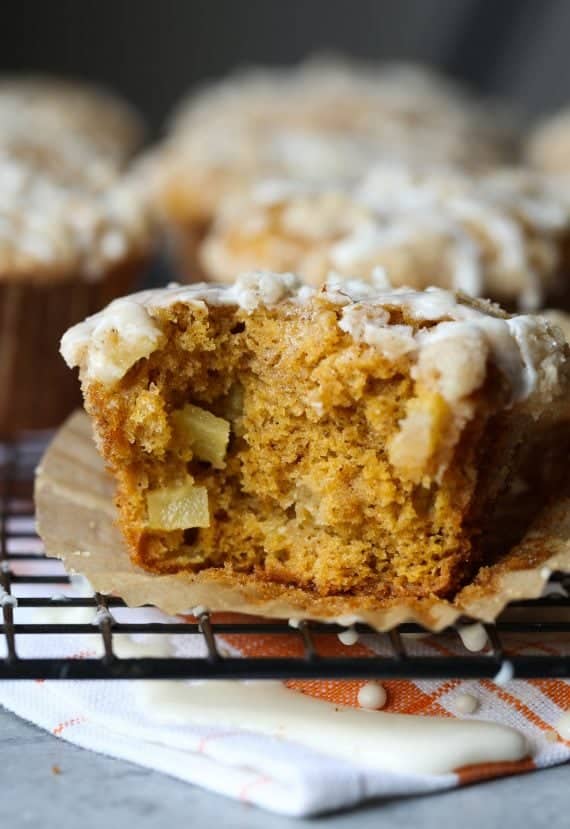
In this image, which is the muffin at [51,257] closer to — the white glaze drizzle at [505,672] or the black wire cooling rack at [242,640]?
the black wire cooling rack at [242,640]

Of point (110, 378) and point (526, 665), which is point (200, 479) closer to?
point (110, 378)

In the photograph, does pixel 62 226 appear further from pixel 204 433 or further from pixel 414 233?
pixel 204 433

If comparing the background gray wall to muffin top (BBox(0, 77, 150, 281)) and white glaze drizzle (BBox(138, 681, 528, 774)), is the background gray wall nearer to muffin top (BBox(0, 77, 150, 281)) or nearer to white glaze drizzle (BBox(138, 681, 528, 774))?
muffin top (BBox(0, 77, 150, 281))

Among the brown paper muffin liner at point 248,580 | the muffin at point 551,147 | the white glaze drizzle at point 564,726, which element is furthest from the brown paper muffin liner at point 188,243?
the white glaze drizzle at point 564,726

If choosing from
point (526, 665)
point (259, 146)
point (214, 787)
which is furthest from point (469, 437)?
point (259, 146)

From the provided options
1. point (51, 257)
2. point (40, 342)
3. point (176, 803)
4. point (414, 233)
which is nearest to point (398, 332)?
point (176, 803)

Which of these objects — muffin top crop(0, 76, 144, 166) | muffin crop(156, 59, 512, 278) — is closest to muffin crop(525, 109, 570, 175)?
muffin crop(156, 59, 512, 278)
